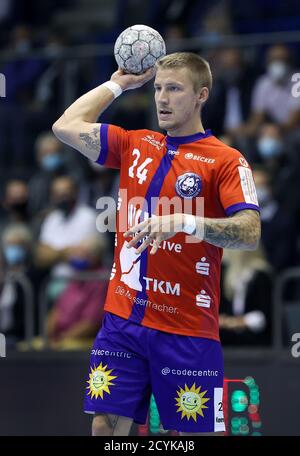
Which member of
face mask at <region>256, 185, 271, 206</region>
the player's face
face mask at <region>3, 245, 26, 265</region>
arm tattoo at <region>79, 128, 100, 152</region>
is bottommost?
arm tattoo at <region>79, 128, 100, 152</region>

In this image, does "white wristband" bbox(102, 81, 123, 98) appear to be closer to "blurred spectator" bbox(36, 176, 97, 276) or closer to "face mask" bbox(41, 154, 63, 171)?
"blurred spectator" bbox(36, 176, 97, 276)

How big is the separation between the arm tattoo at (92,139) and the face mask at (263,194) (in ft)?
15.6

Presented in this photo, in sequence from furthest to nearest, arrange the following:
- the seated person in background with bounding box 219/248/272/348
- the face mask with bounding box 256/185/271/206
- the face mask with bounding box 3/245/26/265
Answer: the face mask with bounding box 3/245/26/265, the face mask with bounding box 256/185/271/206, the seated person in background with bounding box 219/248/272/348

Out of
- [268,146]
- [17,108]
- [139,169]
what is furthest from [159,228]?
[17,108]

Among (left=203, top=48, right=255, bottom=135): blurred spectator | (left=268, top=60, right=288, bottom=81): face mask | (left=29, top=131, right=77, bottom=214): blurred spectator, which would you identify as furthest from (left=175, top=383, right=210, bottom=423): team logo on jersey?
(left=29, top=131, right=77, bottom=214): blurred spectator

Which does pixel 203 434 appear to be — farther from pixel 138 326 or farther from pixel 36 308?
pixel 36 308

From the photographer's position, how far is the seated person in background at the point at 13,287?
34.5 ft

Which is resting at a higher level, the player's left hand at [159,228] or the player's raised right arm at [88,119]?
the player's raised right arm at [88,119]

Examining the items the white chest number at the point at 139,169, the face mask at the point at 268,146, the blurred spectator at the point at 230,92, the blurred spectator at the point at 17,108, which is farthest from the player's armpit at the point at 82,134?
the blurred spectator at the point at 17,108

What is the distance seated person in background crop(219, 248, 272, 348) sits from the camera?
31.5ft

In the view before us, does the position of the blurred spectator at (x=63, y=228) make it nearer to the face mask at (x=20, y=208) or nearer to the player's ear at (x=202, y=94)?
the face mask at (x=20, y=208)

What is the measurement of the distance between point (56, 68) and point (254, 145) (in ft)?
9.43

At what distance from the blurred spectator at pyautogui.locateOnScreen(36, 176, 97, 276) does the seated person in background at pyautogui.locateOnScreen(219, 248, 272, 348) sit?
184 cm

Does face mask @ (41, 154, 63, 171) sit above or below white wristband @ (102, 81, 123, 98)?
above
